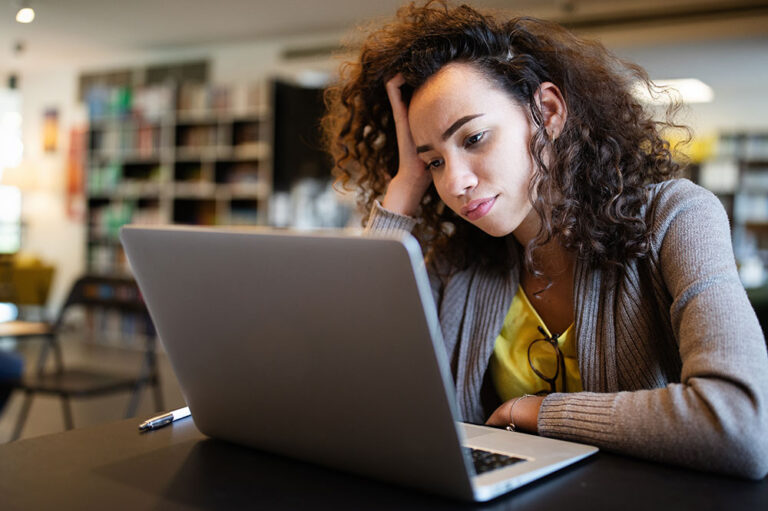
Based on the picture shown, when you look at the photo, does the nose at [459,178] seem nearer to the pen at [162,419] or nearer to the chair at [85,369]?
the pen at [162,419]

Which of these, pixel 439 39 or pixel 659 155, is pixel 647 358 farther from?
pixel 439 39

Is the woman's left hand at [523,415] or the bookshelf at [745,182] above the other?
the bookshelf at [745,182]

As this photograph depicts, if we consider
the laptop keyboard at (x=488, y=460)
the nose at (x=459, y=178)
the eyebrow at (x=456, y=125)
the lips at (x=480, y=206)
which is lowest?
the laptop keyboard at (x=488, y=460)

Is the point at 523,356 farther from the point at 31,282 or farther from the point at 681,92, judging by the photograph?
the point at 31,282

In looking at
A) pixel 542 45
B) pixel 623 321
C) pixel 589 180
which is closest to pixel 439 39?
pixel 542 45

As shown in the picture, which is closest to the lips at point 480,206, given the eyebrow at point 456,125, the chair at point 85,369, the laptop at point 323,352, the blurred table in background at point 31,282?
the eyebrow at point 456,125

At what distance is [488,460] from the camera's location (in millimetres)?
780

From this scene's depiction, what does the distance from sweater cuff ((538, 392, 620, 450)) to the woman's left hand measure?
0.09ft

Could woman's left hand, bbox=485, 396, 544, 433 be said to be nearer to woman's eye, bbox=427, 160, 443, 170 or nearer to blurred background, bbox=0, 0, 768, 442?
woman's eye, bbox=427, 160, 443, 170

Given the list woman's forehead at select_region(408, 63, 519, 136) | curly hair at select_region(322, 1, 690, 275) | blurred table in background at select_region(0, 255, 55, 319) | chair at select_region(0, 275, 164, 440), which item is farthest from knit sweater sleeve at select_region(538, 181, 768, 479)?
blurred table in background at select_region(0, 255, 55, 319)

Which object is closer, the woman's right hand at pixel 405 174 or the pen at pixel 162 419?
the pen at pixel 162 419

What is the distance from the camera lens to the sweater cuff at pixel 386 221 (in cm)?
139

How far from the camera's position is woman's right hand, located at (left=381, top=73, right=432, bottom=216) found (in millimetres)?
1346

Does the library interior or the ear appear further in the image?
the library interior
